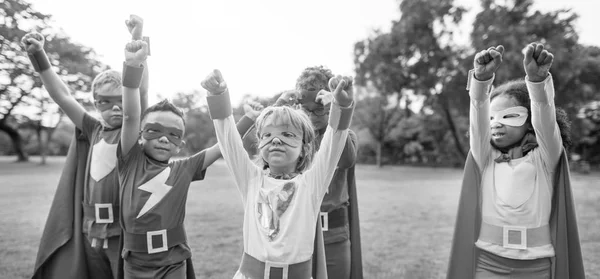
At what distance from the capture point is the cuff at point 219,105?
7.63 ft

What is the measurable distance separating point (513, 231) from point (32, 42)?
3413mm

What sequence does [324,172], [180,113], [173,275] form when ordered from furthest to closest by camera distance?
[180,113], [173,275], [324,172]

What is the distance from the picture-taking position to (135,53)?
2.50 meters

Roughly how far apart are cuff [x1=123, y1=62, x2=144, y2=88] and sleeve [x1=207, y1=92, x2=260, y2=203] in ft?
1.79

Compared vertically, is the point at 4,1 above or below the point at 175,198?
above

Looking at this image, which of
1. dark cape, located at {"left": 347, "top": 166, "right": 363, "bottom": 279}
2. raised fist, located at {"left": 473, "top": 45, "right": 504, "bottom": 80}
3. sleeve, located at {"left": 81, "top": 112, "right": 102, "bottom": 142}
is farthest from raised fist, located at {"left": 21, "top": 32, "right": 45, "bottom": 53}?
raised fist, located at {"left": 473, "top": 45, "right": 504, "bottom": 80}

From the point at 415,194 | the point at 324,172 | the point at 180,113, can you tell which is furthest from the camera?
the point at 415,194

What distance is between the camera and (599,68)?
26781mm

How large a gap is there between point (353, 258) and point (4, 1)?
13.4 feet

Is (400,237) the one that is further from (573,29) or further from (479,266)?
(573,29)

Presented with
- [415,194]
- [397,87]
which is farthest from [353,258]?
[397,87]

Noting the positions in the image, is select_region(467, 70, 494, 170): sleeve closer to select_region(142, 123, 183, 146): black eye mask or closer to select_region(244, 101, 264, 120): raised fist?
select_region(244, 101, 264, 120): raised fist

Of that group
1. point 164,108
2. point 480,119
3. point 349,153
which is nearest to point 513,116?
point 480,119

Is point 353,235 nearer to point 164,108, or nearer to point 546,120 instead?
point 546,120
